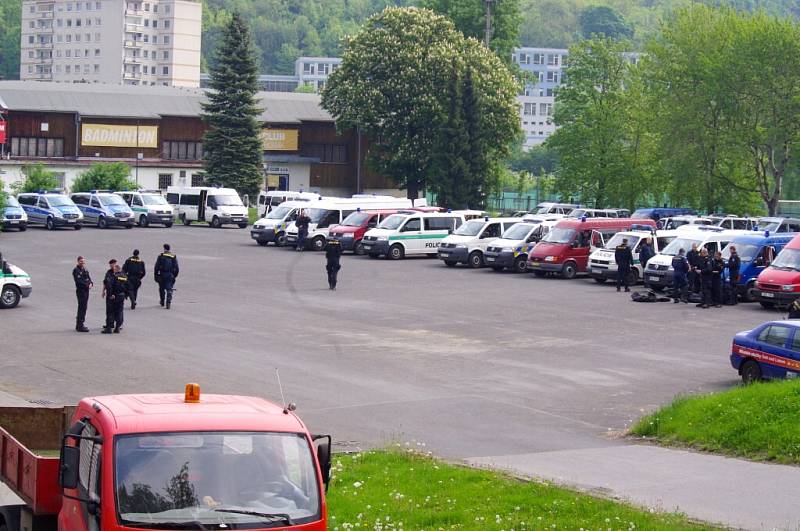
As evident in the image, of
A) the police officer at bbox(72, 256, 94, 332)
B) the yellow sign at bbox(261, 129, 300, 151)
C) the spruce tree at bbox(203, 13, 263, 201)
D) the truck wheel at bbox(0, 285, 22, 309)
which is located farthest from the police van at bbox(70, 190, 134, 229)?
the police officer at bbox(72, 256, 94, 332)

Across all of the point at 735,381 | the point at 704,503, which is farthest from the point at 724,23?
the point at 704,503

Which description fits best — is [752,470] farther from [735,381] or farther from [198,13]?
[198,13]

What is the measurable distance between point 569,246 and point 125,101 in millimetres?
48559

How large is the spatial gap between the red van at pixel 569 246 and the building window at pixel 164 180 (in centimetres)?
4373

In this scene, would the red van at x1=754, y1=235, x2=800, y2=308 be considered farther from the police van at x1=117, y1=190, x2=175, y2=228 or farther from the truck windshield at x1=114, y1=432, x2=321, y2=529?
the police van at x1=117, y1=190, x2=175, y2=228

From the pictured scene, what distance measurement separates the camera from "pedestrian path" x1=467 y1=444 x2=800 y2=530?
11805mm

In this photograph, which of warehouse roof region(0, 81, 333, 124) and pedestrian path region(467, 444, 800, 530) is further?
warehouse roof region(0, 81, 333, 124)

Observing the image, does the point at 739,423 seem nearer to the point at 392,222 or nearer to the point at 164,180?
the point at 392,222

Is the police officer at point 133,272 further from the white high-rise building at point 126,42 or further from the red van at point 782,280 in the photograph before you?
the white high-rise building at point 126,42

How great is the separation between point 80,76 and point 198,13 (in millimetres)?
19281

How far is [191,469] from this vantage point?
25.4 feet

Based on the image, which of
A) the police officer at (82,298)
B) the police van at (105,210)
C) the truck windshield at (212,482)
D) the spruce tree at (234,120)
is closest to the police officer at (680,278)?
the police officer at (82,298)

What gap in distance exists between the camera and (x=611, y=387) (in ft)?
68.0

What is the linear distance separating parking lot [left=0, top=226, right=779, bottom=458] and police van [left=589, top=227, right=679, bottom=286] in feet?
2.16
